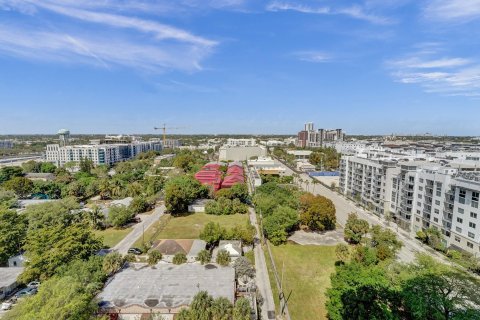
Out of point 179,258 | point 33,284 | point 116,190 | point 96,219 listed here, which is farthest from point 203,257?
point 116,190

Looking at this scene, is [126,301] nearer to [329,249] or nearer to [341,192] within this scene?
[329,249]

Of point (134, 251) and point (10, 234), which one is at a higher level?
point (10, 234)

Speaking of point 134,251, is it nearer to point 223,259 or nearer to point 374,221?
point 223,259

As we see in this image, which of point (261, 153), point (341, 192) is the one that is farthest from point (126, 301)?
point (261, 153)

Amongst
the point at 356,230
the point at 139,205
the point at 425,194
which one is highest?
the point at 425,194

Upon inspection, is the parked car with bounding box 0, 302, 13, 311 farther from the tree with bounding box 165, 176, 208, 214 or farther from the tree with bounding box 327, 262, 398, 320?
the tree with bounding box 327, 262, 398, 320

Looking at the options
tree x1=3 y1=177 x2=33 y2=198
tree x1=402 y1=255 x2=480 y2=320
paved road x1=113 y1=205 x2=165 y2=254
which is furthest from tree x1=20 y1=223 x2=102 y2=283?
tree x1=3 y1=177 x2=33 y2=198
